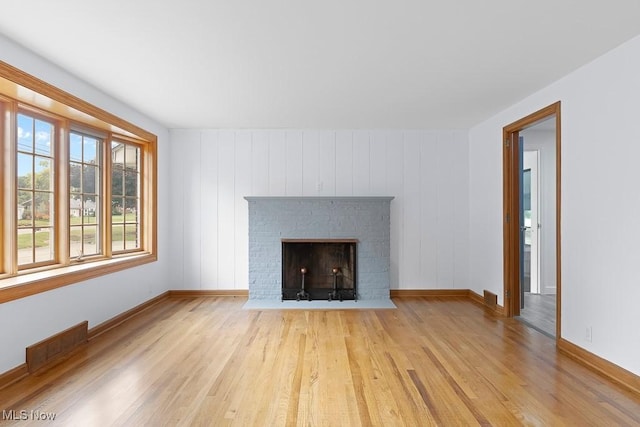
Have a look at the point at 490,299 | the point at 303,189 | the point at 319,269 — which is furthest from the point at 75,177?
the point at 490,299

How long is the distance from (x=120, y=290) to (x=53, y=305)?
104 centimetres

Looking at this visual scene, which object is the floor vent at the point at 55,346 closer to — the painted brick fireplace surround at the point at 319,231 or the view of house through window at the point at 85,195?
the view of house through window at the point at 85,195

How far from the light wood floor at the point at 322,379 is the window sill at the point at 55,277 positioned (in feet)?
2.02

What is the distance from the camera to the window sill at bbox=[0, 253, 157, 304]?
2689 mm

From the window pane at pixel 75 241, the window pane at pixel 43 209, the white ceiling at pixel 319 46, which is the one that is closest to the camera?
the white ceiling at pixel 319 46

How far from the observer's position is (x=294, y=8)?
7.25 ft

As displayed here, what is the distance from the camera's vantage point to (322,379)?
271cm

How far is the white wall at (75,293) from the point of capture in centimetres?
267

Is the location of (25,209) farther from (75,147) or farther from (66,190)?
(75,147)

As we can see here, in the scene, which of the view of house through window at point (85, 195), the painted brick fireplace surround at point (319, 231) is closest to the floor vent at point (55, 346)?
the view of house through window at point (85, 195)

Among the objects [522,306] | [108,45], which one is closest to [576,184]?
[522,306]

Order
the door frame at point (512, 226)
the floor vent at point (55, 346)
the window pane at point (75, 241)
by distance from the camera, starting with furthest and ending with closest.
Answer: the door frame at point (512, 226) → the window pane at point (75, 241) → the floor vent at point (55, 346)

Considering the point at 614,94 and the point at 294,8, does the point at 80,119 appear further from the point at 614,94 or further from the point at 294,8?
the point at 614,94

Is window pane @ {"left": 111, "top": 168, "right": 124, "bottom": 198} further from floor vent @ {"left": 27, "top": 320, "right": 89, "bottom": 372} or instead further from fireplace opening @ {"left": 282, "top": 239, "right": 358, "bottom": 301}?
fireplace opening @ {"left": 282, "top": 239, "right": 358, "bottom": 301}
